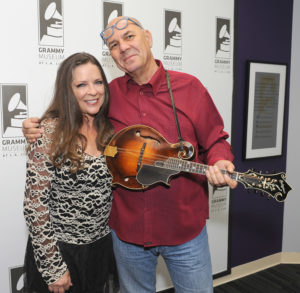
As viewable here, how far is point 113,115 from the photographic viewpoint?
1.69m

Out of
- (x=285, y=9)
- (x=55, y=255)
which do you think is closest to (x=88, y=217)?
(x=55, y=255)

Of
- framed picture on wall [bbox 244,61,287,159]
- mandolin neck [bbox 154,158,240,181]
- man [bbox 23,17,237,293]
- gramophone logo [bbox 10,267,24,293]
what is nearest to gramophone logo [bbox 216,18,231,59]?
framed picture on wall [bbox 244,61,287,159]

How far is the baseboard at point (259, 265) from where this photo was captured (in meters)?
3.03

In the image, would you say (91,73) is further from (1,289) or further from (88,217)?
(1,289)

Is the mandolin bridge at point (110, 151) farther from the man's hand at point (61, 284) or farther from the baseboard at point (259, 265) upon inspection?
the baseboard at point (259, 265)

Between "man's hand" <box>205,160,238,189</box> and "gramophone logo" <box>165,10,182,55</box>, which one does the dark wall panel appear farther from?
"man's hand" <box>205,160,238,189</box>

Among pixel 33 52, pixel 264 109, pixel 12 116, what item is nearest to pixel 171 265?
pixel 12 116

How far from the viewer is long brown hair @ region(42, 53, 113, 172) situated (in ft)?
4.68

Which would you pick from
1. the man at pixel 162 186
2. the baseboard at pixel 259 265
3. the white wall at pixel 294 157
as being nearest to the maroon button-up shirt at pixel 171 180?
the man at pixel 162 186

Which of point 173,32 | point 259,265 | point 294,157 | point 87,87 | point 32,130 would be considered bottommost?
point 259,265

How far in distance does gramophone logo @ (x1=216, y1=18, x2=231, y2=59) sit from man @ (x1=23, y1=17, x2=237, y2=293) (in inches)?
48.5

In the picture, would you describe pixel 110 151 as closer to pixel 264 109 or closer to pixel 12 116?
pixel 12 116

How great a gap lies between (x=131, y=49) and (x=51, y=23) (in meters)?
0.80

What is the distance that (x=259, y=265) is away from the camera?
3180mm
